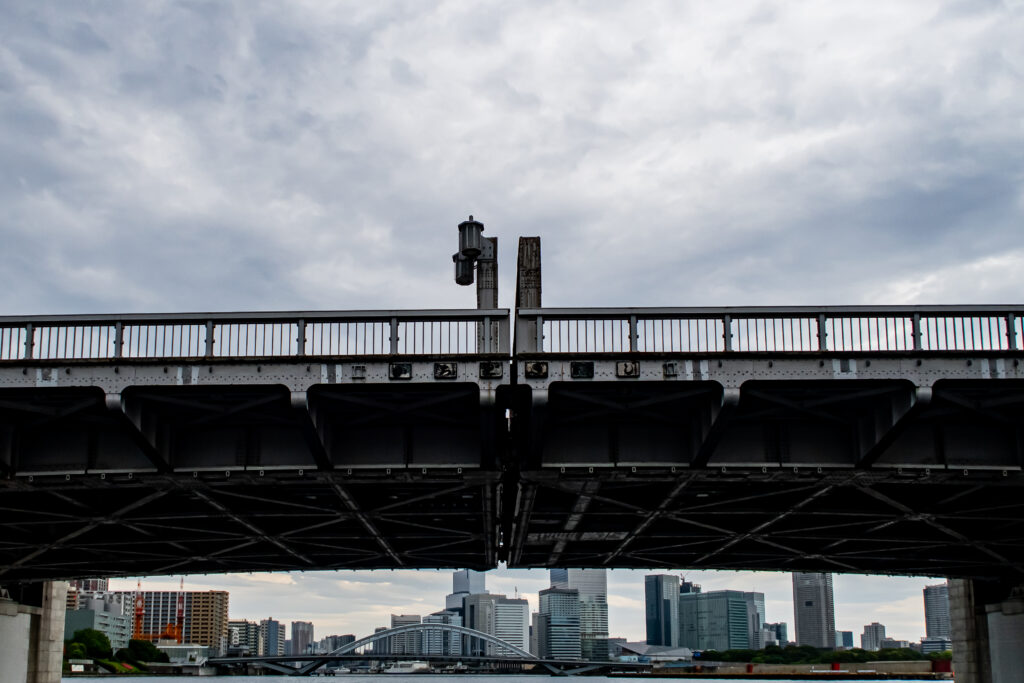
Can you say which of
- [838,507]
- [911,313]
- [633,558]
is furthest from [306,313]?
[633,558]

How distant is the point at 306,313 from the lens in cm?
3027

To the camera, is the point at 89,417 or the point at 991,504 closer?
the point at 89,417

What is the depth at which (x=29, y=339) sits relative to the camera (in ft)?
98.6

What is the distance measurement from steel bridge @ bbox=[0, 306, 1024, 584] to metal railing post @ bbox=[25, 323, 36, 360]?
0.29 feet

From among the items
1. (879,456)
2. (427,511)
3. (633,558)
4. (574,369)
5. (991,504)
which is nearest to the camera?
(574,369)

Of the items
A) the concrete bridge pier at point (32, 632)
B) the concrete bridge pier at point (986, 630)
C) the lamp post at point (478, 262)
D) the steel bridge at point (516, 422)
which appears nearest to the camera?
the steel bridge at point (516, 422)

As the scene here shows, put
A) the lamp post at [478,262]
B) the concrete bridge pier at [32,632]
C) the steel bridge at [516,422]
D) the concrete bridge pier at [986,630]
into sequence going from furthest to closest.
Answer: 1. the concrete bridge pier at [32,632]
2. the concrete bridge pier at [986,630]
3. the lamp post at [478,262]
4. the steel bridge at [516,422]

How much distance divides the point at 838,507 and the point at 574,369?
15955 mm

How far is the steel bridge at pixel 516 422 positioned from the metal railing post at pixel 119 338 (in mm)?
63

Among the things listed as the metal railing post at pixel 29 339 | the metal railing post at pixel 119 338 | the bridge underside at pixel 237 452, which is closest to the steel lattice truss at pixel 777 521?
the bridge underside at pixel 237 452

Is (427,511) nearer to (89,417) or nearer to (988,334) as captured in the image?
(89,417)

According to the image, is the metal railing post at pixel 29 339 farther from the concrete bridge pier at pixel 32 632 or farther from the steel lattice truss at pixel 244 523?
the concrete bridge pier at pixel 32 632

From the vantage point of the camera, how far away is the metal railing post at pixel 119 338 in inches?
1173

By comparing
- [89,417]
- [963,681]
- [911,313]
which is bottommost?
[963,681]
